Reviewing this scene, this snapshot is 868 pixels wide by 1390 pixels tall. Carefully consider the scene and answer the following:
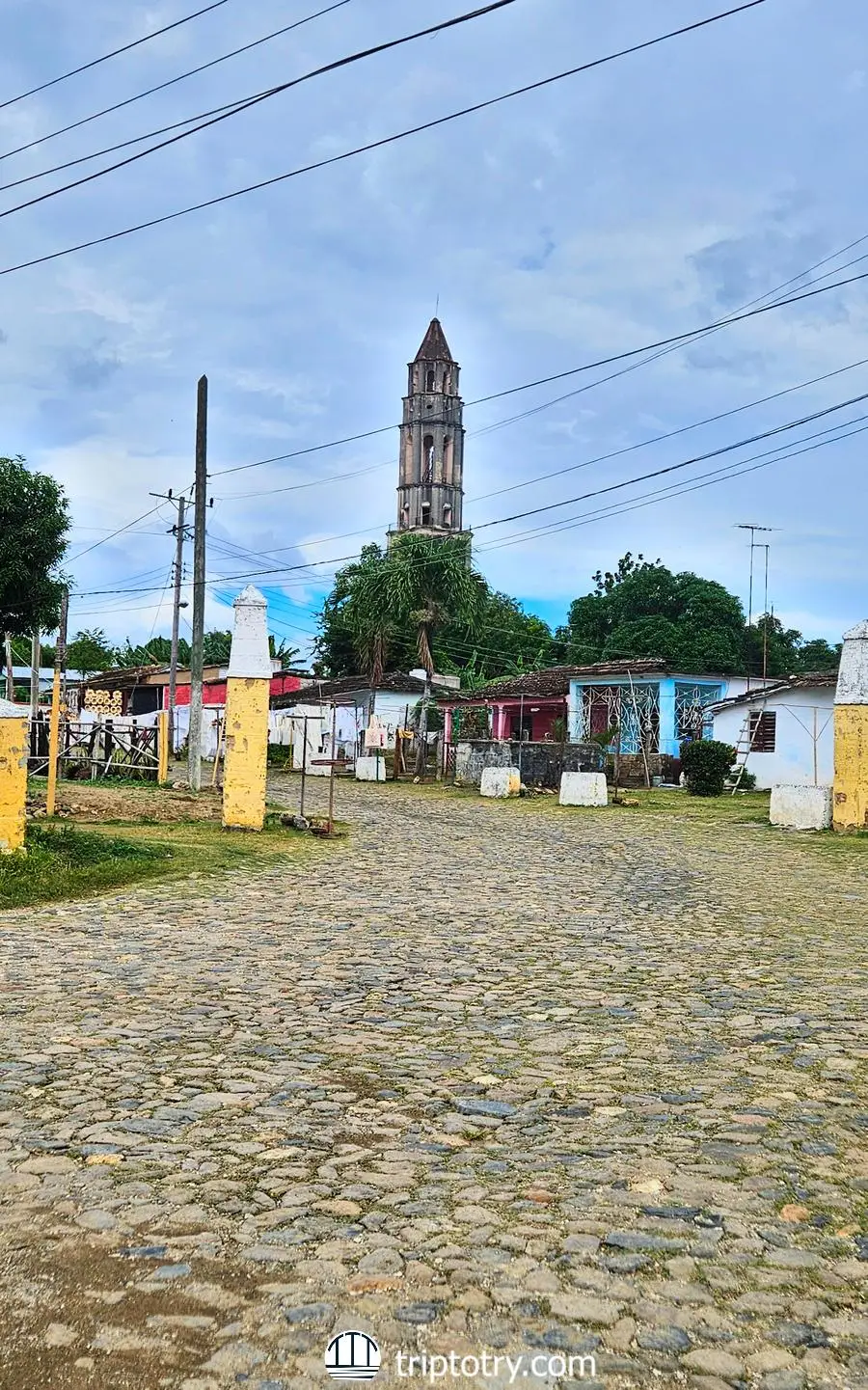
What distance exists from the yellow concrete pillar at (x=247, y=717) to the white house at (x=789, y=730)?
665 inches

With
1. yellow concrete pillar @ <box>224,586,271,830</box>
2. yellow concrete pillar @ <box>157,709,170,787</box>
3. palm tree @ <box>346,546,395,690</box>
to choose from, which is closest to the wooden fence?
yellow concrete pillar @ <box>157,709,170,787</box>

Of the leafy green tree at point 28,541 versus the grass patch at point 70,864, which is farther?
the leafy green tree at point 28,541

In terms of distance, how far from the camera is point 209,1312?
313 centimetres

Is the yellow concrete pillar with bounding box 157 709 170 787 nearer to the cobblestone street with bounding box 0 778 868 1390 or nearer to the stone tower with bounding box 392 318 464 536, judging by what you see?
the cobblestone street with bounding box 0 778 868 1390

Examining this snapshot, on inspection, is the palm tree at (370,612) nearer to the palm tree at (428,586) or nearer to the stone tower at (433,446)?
the palm tree at (428,586)

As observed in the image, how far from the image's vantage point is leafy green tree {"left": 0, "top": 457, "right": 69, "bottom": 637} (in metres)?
27.7

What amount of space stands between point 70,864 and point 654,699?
28.7 meters

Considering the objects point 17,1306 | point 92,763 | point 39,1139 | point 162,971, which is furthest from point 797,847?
point 92,763

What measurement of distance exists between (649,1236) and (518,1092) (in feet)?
5.13

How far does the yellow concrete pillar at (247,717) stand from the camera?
17281 millimetres

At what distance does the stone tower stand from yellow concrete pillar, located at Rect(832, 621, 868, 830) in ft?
224

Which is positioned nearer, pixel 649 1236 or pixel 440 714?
pixel 649 1236

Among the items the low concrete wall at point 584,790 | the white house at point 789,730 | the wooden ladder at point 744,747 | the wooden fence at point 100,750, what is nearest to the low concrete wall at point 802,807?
the low concrete wall at point 584,790

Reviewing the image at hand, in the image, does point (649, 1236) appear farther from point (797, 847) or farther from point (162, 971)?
point (797, 847)
